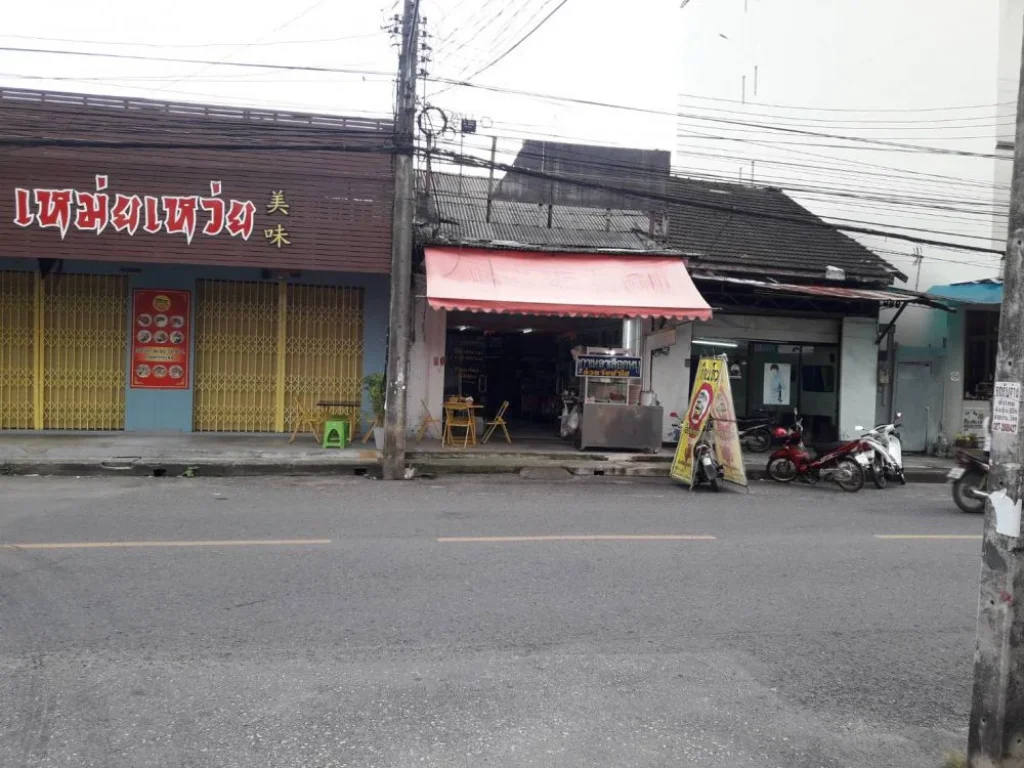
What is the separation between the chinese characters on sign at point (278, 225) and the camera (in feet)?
45.8

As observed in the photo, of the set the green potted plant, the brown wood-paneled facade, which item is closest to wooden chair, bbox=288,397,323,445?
the green potted plant

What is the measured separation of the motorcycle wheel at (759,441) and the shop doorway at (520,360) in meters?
3.21

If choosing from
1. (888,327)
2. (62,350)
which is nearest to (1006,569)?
(888,327)

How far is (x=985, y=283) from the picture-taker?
16250 mm

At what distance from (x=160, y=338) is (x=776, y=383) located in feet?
40.2

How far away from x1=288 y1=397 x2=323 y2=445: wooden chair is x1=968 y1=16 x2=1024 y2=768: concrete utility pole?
41.4 feet

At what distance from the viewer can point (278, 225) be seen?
1399cm

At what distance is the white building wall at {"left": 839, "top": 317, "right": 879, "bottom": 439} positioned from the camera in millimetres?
17297

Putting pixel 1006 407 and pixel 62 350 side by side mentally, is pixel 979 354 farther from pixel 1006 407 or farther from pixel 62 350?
pixel 62 350

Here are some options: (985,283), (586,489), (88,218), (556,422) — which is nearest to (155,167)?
(88,218)

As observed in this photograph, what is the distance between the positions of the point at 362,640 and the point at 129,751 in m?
1.62

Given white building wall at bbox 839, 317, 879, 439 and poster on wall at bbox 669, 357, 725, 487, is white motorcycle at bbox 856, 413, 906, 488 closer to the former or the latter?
poster on wall at bbox 669, 357, 725, 487

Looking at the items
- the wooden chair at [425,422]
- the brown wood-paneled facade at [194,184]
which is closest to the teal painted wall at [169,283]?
the wooden chair at [425,422]

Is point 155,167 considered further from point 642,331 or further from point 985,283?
point 985,283
